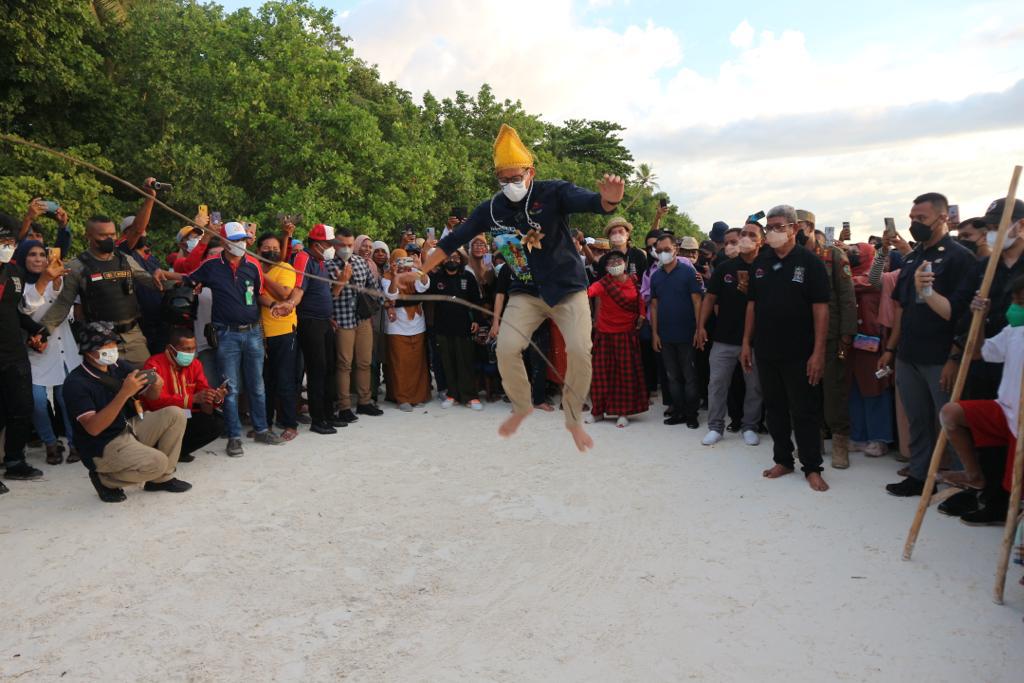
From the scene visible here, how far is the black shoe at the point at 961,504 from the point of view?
19.9 ft

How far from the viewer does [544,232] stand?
5434mm

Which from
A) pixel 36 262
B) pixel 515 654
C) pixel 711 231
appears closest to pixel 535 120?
pixel 711 231

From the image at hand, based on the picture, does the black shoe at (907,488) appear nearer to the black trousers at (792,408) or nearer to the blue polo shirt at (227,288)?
the black trousers at (792,408)

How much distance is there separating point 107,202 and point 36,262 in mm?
15633

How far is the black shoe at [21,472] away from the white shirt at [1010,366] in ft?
27.9

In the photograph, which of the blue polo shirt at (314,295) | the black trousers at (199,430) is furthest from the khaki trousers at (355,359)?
the black trousers at (199,430)

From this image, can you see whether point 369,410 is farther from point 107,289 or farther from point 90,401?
point 90,401

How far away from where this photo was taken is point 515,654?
4.24 m

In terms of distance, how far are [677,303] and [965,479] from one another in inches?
164

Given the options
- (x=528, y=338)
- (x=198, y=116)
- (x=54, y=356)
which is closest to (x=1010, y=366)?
(x=528, y=338)

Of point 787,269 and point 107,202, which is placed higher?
point 107,202

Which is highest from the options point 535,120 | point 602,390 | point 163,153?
point 535,120

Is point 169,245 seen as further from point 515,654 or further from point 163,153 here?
point 515,654

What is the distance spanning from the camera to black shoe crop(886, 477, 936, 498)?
21.3 ft
